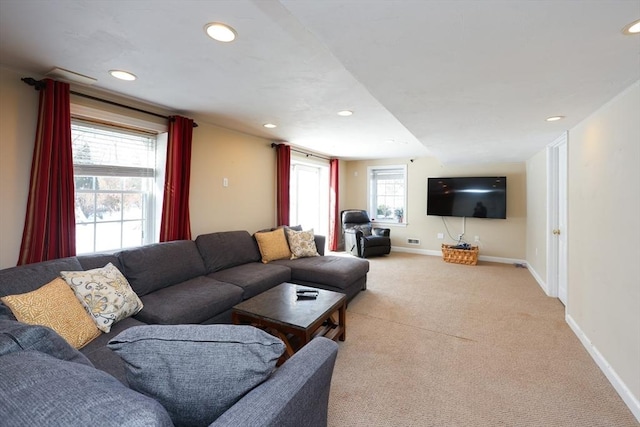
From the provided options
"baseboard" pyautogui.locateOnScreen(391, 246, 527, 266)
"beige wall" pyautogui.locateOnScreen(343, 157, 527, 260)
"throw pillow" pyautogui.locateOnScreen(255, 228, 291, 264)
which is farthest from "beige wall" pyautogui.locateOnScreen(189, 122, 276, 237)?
"baseboard" pyautogui.locateOnScreen(391, 246, 527, 266)

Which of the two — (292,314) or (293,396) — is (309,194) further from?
(293,396)

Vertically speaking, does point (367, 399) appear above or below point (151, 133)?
below

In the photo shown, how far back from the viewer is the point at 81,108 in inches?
94.0

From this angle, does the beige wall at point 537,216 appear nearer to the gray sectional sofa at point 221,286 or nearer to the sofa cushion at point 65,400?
the gray sectional sofa at point 221,286

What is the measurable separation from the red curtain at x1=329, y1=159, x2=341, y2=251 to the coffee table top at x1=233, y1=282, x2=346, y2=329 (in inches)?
153

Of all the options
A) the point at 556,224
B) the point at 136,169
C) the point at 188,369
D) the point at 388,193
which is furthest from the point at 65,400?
the point at 388,193

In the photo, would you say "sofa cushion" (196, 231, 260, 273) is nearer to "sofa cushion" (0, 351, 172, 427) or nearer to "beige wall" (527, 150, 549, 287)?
"sofa cushion" (0, 351, 172, 427)

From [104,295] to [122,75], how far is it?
1.65 meters

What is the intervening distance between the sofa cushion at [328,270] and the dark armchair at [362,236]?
2.15 metres

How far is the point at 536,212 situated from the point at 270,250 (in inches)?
169

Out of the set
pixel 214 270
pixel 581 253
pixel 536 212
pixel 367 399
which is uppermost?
pixel 536 212

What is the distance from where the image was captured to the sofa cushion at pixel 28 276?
164cm

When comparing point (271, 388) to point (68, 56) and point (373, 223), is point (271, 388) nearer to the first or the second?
point (68, 56)

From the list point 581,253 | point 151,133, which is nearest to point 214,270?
point 151,133
